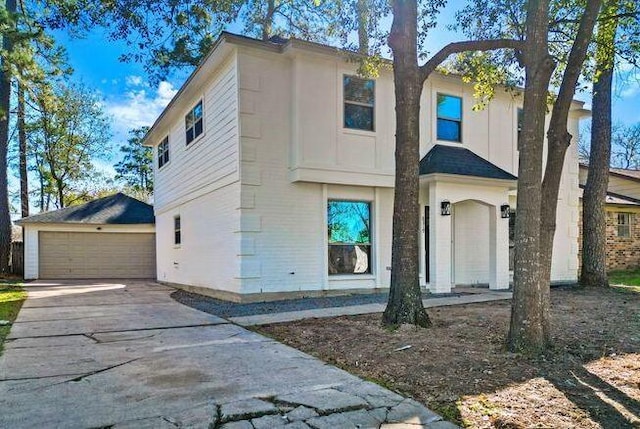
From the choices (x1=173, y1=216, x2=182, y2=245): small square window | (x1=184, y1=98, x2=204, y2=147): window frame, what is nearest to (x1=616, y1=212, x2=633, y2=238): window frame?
(x1=184, y1=98, x2=204, y2=147): window frame

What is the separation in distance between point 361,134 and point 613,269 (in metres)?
13.3

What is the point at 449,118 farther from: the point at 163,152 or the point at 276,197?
the point at 163,152

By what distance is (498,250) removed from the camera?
11.8 meters

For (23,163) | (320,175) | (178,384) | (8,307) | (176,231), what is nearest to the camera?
(178,384)

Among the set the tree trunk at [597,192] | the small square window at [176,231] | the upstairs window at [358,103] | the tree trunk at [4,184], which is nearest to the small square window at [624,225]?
the tree trunk at [597,192]

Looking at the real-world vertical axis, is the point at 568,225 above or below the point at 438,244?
above

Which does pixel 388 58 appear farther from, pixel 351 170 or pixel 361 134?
pixel 351 170

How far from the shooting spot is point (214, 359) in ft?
16.5

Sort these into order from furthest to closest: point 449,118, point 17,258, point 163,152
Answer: point 17,258, point 163,152, point 449,118

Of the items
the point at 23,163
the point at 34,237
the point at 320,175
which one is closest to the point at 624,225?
the point at 320,175

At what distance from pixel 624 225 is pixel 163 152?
18.3 metres

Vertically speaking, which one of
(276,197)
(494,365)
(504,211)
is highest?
(276,197)

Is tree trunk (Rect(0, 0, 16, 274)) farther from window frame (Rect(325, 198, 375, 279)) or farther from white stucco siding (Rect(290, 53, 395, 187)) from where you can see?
window frame (Rect(325, 198, 375, 279))

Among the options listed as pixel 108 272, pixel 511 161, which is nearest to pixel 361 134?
pixel 511 161
